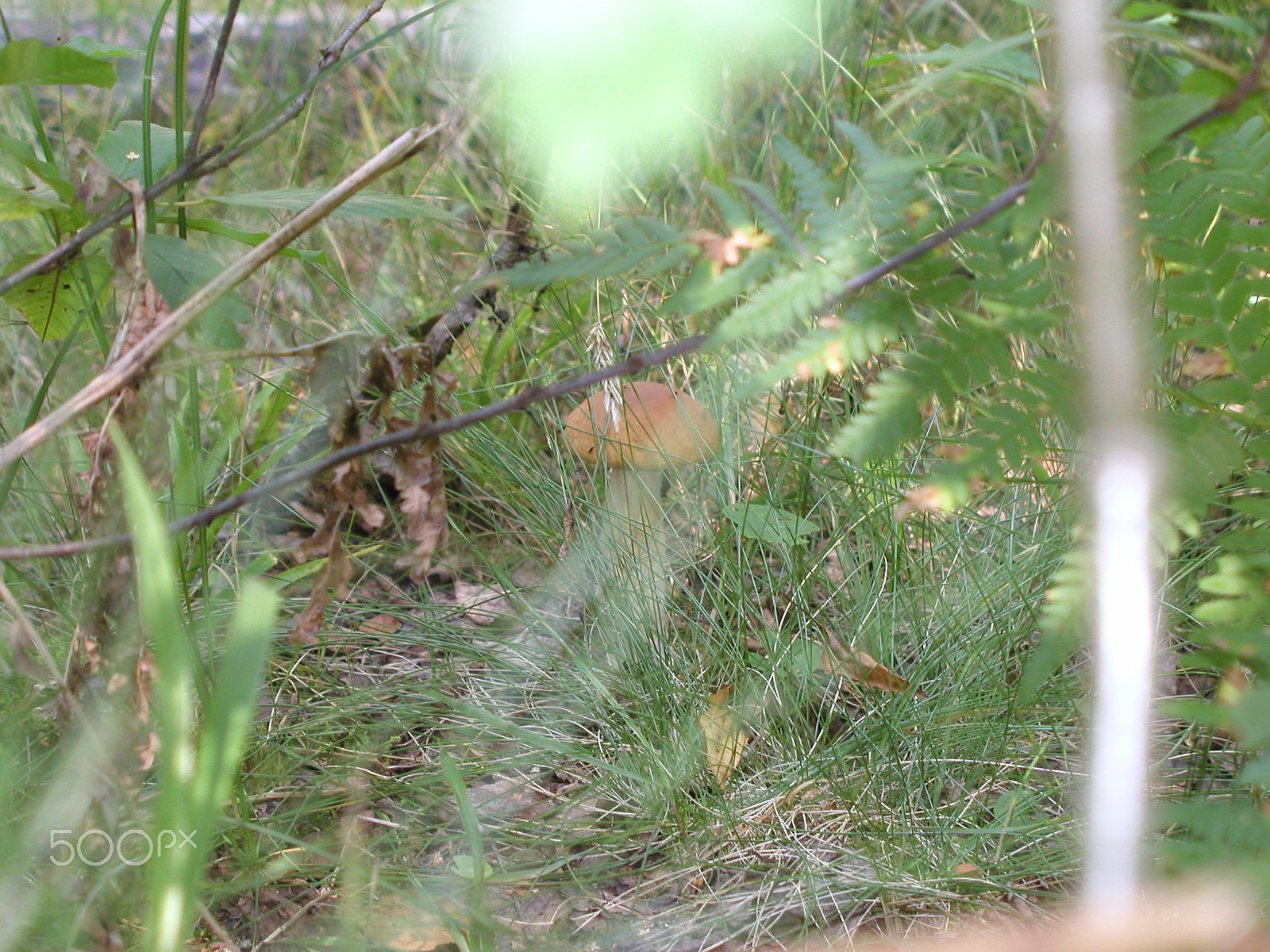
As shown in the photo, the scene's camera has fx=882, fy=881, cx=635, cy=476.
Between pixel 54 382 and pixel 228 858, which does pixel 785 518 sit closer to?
pixel 228 858

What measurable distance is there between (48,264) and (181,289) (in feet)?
0.82

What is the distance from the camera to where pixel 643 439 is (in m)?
1.77

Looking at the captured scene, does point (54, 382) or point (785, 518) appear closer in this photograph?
point (785, 518)

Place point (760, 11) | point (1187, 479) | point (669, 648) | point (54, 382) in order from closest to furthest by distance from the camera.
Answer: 1. point (760, 11)
2. point (1187, 479)
3. point (669, 648)
4. point (54, 382)

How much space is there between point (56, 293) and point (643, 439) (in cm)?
100

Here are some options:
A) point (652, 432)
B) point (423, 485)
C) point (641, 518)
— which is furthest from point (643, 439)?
point (423, 485)

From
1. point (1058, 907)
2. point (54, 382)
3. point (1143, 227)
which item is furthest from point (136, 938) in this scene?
point (1143, 227)

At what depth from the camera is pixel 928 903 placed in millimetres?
1106

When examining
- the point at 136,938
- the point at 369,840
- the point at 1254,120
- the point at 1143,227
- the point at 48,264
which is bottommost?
the point at 136,938

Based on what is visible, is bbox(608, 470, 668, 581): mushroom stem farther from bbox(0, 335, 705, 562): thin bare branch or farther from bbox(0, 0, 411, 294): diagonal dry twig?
bbox(0, 0, 411, 294): diagonal dry twig

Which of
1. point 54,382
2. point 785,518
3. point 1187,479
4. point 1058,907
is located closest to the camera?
point 1187,479

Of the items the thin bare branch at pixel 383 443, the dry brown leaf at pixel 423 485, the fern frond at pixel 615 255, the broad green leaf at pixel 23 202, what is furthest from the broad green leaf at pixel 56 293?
the fern frond at pixel 615 255

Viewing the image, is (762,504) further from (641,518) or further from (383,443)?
(383,443)

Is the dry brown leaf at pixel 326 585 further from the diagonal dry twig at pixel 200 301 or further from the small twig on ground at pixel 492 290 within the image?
the small twig on ground at pixel 492 290
